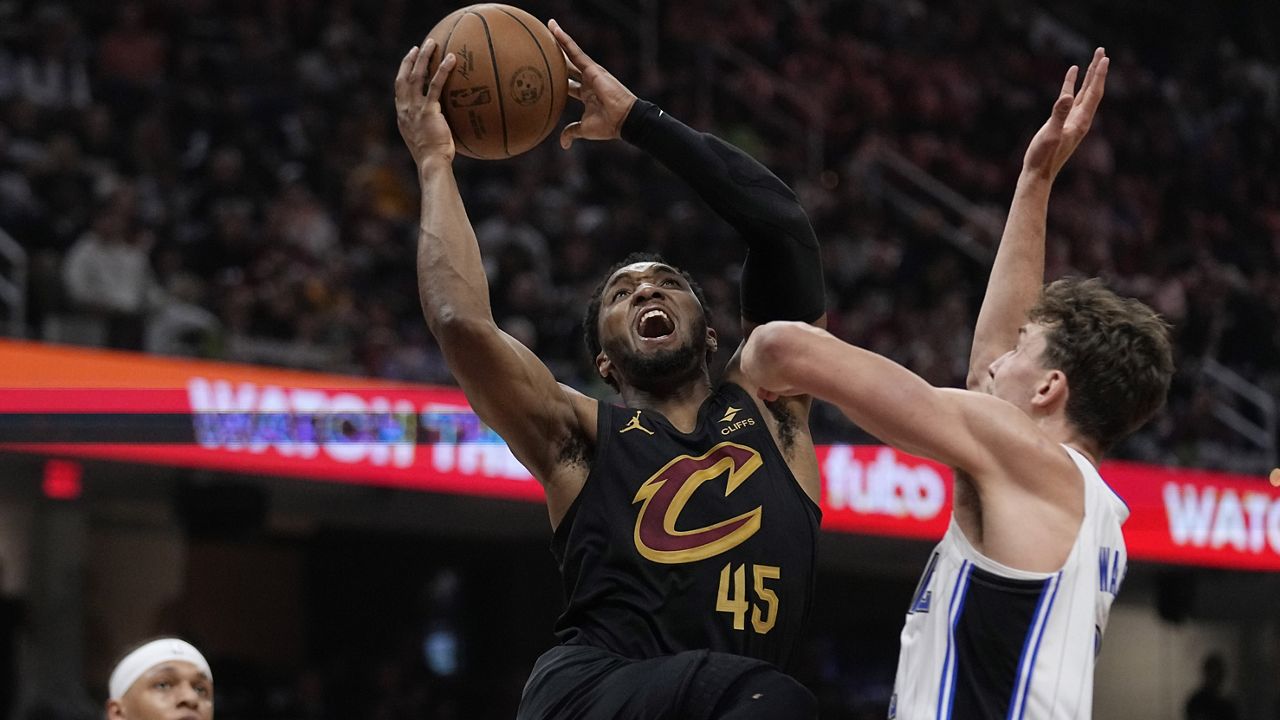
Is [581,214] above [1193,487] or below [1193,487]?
above

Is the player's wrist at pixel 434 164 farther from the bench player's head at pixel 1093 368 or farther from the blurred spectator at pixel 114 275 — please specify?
the blurred spectator at pixel 114 275

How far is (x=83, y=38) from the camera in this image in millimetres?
10977

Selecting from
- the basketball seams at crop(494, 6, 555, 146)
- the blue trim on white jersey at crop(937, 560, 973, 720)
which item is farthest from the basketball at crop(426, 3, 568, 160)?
the blue trim on white jersey at crop(937, 560, 973, 720)

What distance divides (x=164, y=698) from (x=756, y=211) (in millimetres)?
2377

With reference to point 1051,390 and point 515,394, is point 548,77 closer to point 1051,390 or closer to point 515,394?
point 515,394

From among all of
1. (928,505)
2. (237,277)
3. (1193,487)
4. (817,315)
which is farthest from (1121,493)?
(817,315)

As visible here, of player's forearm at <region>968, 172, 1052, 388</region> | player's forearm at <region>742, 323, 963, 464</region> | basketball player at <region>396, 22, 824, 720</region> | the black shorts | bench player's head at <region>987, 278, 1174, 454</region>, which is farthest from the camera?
player's forearm at <region>968, 172, 1052, 388</region>

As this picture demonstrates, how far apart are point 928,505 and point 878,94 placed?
6.82m

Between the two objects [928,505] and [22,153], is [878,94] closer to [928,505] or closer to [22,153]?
[928,505]

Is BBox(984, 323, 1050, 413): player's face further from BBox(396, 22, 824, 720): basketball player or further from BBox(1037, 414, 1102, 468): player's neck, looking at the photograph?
BBox(396, 22, 824, 720): basketball player

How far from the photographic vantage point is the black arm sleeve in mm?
4148

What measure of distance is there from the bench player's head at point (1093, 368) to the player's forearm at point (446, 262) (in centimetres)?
120

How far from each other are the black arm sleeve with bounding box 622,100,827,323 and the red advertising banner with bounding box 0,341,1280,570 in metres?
4.32

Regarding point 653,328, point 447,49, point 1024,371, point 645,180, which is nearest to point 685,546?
point 653,328
